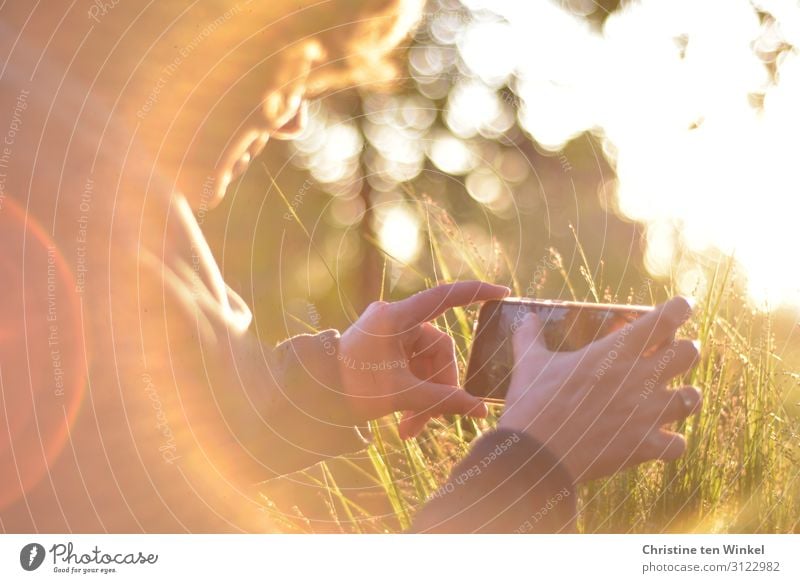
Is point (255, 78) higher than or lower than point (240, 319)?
higher

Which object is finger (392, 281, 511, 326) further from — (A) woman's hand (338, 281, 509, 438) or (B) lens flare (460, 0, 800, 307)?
(B) lens flare (460, 0, 800, 307)

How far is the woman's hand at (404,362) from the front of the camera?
39.9 inches

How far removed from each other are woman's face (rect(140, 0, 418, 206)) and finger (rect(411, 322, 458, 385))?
32cm

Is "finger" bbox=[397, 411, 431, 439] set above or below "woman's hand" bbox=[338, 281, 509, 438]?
below

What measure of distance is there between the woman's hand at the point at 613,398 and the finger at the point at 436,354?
199mm

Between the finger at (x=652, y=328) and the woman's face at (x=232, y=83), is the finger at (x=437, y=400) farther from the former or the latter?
the woman's face at (x=232, y=83)

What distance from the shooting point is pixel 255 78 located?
1.07 meters

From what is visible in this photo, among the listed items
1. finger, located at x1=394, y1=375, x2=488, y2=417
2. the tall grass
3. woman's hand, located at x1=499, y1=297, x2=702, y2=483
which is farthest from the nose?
woman's hand, located at x1=499, y1=297, x2=702, y2=483

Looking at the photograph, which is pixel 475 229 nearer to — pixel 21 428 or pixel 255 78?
pixel 255 78

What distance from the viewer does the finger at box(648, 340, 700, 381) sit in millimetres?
817

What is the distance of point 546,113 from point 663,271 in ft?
0.99

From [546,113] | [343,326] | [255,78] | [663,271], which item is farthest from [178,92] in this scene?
[663,271]

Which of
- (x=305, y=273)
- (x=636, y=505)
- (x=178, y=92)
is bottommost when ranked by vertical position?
(x=636, y=505)
